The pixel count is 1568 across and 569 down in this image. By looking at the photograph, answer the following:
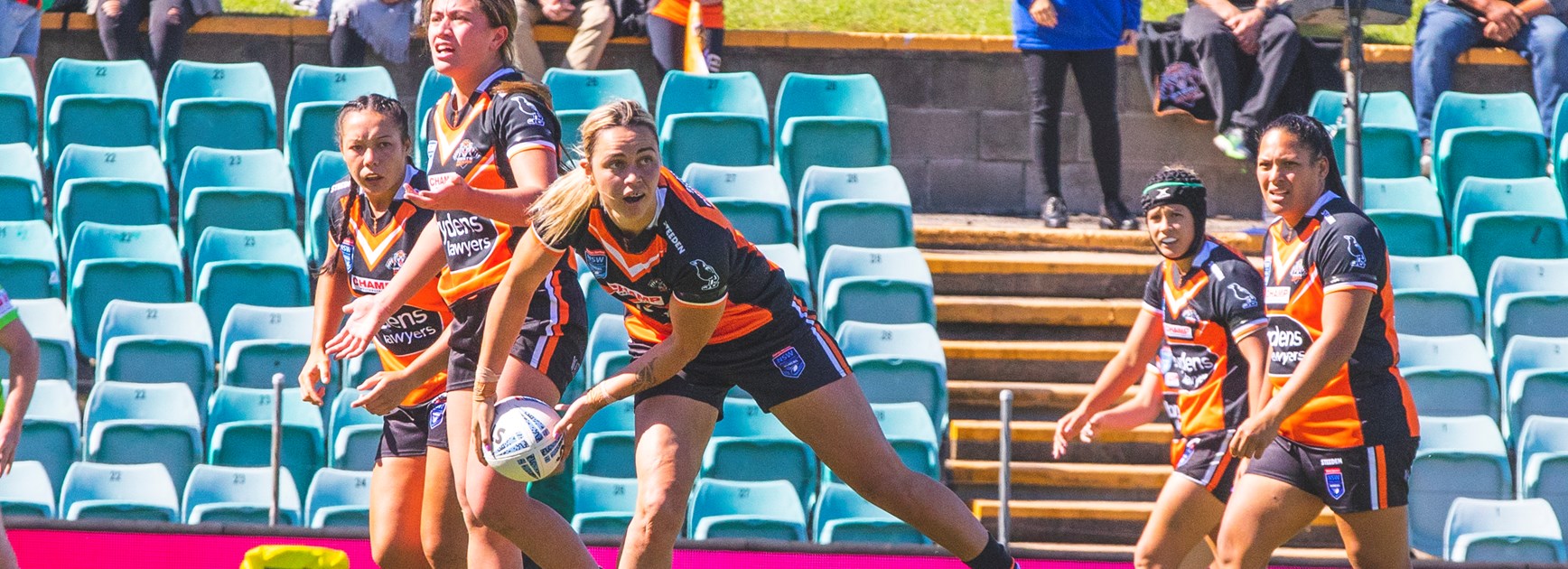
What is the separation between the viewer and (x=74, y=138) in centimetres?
836

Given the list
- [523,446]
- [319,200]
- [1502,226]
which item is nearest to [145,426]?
[319,200]

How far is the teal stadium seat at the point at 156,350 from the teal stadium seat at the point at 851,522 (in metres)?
2.43

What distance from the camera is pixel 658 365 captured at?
4.16 metres

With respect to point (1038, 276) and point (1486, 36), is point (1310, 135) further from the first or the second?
point (1486, 36)

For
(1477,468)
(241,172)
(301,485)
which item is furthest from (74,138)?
(1477,468)

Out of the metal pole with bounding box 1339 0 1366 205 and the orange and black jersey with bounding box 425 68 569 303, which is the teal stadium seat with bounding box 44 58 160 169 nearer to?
the orange and black jersey with bounding box 425 68 569 303

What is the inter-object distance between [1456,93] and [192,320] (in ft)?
20.1

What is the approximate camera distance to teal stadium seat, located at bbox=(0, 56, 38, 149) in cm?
823

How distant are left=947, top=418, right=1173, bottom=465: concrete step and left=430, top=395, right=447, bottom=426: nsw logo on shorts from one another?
11.1ft

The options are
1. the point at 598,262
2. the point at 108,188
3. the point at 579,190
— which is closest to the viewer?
the point at 579,190

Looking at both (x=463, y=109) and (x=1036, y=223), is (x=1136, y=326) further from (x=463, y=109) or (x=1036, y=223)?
(x=1036, y=223)

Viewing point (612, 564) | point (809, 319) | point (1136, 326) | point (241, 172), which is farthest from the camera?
point (241, 172)

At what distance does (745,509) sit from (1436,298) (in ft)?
10.3

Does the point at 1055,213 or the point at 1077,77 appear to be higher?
the point at 1077,77
